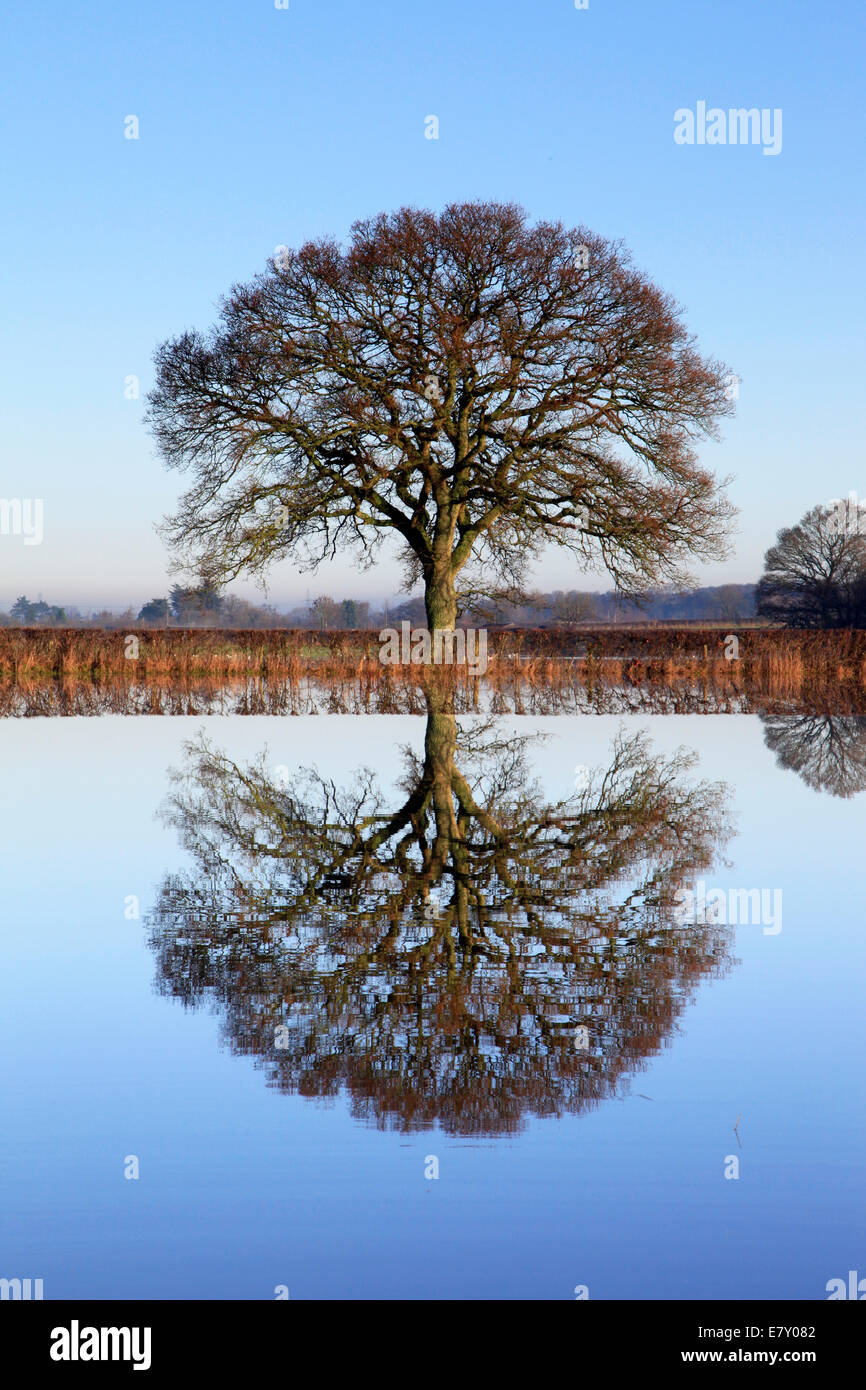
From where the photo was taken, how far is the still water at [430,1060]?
3137mm

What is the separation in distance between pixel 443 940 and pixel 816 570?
57.2 meters

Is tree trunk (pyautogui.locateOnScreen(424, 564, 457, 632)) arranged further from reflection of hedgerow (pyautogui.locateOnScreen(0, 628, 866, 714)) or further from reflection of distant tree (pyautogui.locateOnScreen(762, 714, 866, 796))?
reflection of distant tree (pyautogui.locateOnScreen(762, 714, 866, 796))

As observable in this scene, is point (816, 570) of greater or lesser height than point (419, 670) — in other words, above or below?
above

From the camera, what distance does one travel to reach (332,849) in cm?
805

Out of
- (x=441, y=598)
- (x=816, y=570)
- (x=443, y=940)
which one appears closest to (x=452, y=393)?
(x=441, y=598)

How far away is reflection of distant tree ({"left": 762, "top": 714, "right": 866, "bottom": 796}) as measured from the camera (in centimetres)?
1163

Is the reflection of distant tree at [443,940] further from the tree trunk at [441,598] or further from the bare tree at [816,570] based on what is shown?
the bare tree at [816,570]

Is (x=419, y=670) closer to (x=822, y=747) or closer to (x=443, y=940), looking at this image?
(x=822, y=747)

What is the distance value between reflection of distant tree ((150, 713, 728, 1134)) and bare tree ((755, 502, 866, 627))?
48.7m

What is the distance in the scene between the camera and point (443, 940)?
5629mm

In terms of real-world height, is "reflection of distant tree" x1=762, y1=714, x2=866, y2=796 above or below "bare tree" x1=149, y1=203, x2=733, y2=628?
below

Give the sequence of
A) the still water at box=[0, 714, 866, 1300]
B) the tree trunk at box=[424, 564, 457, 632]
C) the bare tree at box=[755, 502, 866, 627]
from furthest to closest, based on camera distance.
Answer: the bare tree at box=[755, 502, 866, 627]
the tree trunk at box=[424, 564, 457, 632]
the still water at box=[0, 714, 866, 1300]

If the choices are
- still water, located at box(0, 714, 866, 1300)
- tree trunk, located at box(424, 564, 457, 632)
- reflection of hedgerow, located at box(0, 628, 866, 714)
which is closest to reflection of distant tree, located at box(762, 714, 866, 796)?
still water, located at box(0, 714, 866, 1300)

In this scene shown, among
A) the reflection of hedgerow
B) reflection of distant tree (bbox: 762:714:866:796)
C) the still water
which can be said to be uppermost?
the reflection of hedgerow
